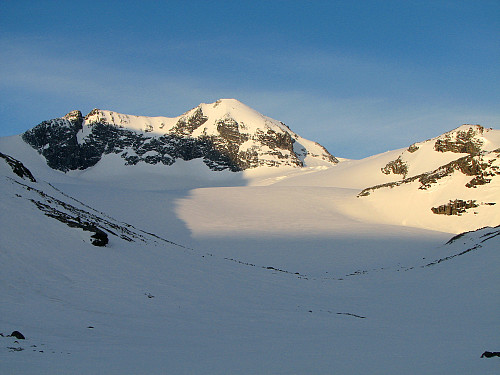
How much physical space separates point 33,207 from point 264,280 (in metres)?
10.6

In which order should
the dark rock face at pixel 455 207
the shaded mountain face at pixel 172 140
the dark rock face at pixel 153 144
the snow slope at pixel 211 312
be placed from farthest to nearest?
the shaded mountain face at pixel 172 140 → the dark rock face at pixel 153 144 → the dark rock face at pixel 455 207 → the snow slope at pixel 211 312

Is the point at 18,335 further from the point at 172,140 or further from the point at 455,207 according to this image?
the point at 172,140

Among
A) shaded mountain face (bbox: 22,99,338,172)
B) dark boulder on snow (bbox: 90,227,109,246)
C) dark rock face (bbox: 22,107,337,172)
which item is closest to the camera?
dark boulder on snow (bbox: 90,227,109,246)

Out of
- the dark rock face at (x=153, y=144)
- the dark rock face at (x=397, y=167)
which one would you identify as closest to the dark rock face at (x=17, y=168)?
the dark rock face at (x=397, y=167)

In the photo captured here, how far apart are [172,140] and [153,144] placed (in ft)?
23.3

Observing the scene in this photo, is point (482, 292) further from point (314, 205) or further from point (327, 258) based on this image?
point (314, 205)

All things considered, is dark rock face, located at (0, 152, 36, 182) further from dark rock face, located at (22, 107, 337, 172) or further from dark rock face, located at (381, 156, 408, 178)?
dark rock face, located at (22, 107, 337, 172)

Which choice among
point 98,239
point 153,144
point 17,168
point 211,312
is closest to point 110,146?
point 153,144

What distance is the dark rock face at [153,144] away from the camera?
142 m

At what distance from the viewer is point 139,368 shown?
19.8ft

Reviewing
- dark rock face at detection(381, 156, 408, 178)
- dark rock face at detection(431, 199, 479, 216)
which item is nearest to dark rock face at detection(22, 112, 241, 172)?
dark rock face at detection(381, 156, 408, 178)

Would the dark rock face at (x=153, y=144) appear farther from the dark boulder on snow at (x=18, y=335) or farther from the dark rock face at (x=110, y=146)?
the dark boulder on snow at (x=18, y=335)

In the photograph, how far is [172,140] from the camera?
152 meters

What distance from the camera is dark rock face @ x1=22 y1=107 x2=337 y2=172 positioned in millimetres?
141750
